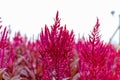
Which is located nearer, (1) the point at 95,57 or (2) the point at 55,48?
(1) the point at 95,57

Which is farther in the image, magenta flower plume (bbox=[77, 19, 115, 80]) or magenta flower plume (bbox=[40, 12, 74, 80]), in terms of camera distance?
magenta flower plume (bbox=[40, 12, 74, 80])

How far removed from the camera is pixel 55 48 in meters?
2.49

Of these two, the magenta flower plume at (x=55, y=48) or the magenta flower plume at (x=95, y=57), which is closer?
the magenta flower plume at (x=95, y=57)

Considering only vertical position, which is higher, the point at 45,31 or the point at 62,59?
the point at 45,31

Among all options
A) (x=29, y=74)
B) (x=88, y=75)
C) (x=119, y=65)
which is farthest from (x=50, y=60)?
(x=29, y=74)

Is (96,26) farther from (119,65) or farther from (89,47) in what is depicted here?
(119,65)

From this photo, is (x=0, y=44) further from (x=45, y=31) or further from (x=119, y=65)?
(x=119, y=65)

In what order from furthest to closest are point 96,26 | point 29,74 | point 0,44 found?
point 29,74, point 0,44, point 96,26

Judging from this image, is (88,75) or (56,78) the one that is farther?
(56,78)

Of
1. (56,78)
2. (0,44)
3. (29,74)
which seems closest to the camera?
(0,44)

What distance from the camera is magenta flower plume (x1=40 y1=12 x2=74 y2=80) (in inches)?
96.2

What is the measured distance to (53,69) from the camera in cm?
259

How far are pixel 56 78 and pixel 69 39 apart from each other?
315 mm

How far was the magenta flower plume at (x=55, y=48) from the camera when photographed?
2.44m
